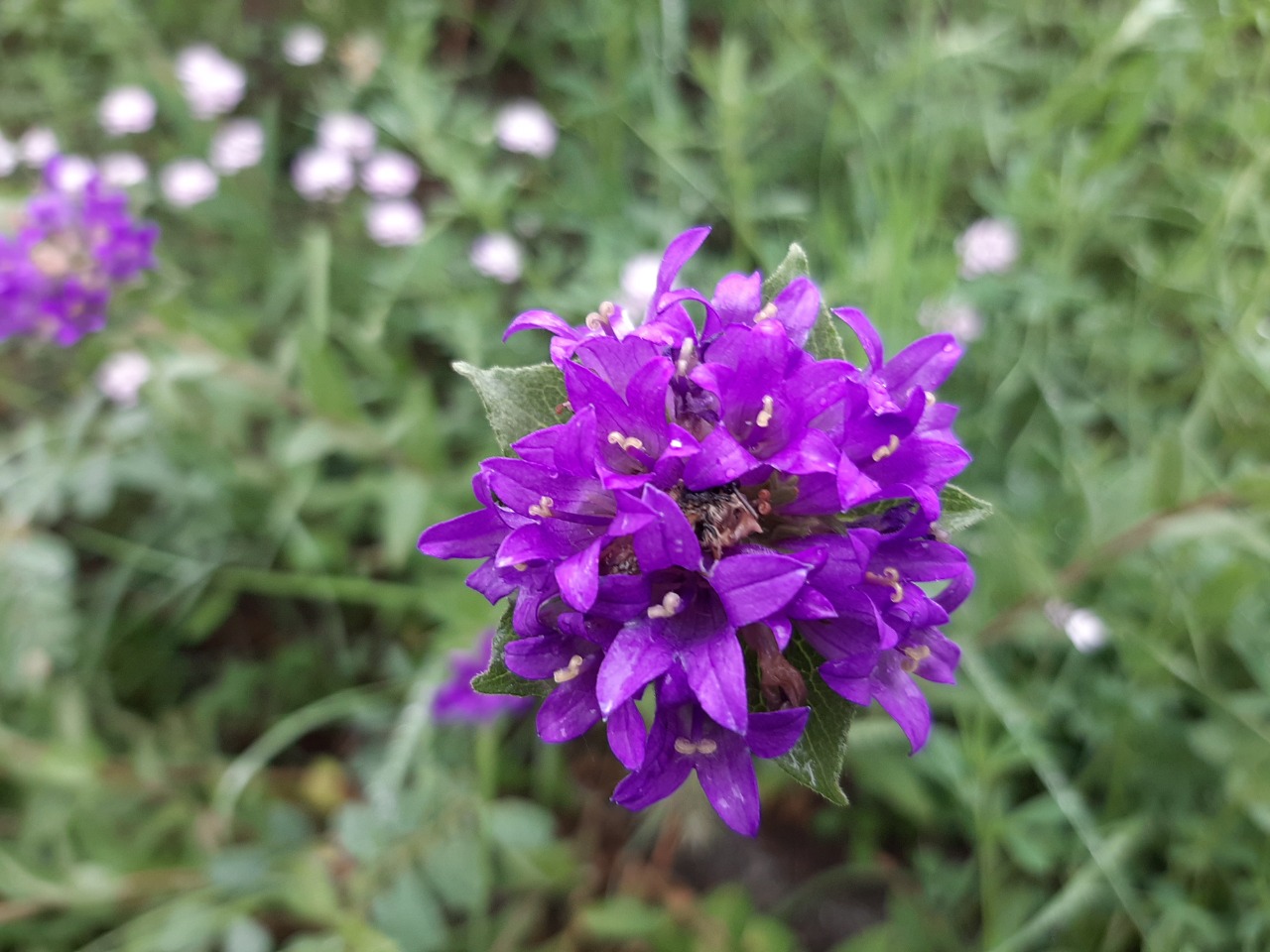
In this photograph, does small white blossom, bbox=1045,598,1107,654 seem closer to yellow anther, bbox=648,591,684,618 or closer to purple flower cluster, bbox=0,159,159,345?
yellow anther, bbox=648,591,684,618

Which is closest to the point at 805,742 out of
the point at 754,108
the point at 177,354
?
the point at 754,108

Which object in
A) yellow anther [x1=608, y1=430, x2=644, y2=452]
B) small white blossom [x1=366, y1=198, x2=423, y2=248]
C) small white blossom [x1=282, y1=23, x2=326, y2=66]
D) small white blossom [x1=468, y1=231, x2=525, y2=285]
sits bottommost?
small white blossom [x1=366, y1=198, x2=423, y2=248]

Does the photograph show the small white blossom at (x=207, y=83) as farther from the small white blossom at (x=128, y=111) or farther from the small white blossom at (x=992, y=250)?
the small white blossom at (x=992, y=250)

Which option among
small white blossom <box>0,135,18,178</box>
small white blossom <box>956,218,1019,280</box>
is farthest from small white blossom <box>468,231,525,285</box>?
small white blossom <box>0,135,18,178</box>

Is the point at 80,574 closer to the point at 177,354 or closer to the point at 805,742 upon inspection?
the point at 177,354

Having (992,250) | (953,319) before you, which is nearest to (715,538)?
(953,319)

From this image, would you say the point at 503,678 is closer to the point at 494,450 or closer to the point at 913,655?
the point at 913,655
